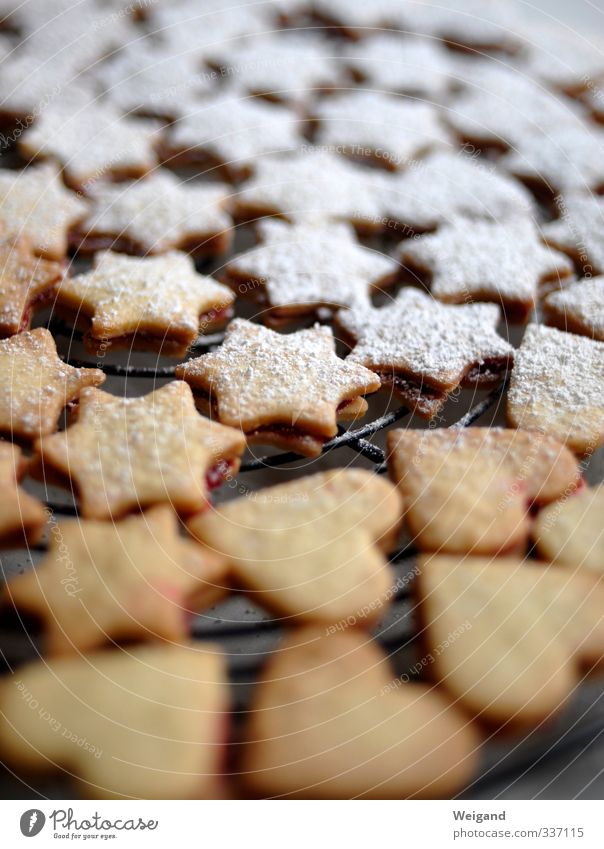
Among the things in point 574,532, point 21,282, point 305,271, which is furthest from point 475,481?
point 21,282

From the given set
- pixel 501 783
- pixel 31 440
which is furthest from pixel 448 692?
pixel 31 440

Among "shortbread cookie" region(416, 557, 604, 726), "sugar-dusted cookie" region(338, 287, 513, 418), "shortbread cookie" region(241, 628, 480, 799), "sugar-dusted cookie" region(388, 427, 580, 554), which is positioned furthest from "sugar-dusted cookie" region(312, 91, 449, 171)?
"shortbread cookie" region(241, 628, 480, 799)

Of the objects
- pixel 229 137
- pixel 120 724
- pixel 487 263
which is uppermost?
pixel 229 137

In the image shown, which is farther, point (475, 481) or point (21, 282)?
point (21, 282)

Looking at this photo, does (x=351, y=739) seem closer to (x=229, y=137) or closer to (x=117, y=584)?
(x=117, y=584)

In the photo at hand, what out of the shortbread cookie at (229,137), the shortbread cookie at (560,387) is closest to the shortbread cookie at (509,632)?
the shortbread cookie at (560,387)
